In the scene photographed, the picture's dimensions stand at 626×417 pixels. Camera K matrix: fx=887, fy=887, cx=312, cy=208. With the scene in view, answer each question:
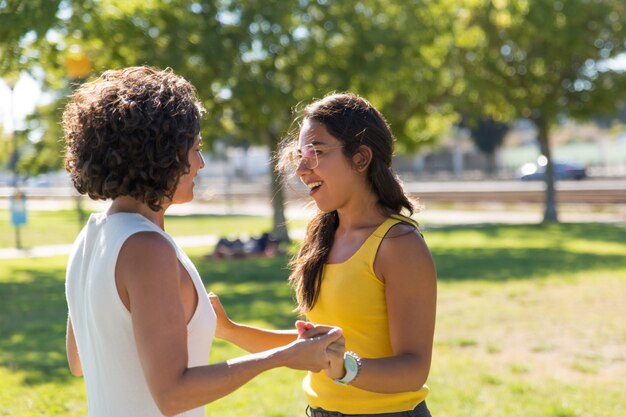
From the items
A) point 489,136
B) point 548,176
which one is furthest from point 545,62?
point 489,136

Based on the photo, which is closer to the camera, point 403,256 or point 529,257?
point 403,256

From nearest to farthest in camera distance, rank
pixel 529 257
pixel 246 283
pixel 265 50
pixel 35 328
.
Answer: pixel 35 328 → pixel 246 283 → pixel 529 257 → pixel 265 50

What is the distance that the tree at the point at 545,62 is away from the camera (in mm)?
25703

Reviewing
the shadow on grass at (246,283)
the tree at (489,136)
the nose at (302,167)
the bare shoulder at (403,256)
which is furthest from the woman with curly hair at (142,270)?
the tree at (489,136)

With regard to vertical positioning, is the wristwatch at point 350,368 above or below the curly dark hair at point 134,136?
below

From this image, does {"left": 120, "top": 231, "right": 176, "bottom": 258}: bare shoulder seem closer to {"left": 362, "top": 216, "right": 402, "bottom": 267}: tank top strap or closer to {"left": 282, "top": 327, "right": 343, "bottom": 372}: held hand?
{"left": 282, "top": 327, "right": 343, "bottom": 372}: held hand

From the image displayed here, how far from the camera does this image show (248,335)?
287cm

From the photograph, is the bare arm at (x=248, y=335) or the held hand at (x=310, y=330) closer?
the held hand at (x=310, y=330)

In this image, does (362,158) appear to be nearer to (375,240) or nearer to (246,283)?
(375,240)

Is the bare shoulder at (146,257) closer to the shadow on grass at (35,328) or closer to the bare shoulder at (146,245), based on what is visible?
the bare shoulder at (146,245)

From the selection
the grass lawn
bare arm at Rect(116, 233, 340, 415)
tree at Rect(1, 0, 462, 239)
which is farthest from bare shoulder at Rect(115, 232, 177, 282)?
tree at Rect(1, 0, 462, 239)

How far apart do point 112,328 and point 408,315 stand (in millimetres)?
880

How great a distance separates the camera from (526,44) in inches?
1078

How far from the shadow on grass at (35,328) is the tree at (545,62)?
15.6 meters
